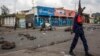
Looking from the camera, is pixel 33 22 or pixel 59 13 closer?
pixel 33 22

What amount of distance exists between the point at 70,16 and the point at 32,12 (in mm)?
13916

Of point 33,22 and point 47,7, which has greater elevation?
point 47,7

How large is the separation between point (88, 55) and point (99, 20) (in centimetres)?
7732

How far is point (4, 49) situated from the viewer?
1182 centimetres

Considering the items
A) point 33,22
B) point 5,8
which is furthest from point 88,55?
point 5,8

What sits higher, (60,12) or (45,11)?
(45,11)

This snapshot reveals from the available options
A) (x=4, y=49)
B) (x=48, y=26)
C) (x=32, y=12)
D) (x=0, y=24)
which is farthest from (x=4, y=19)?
(x=4, y=49)

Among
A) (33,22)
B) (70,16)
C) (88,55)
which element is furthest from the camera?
(70,16)

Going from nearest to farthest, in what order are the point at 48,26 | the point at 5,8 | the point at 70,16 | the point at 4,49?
the point at 4,49
the point at 48,26
the point at 70,16
the point at 5,8

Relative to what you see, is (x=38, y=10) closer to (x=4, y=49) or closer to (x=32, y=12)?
(x=32, y=12)

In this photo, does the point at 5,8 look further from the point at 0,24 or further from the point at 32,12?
the point at 32,12

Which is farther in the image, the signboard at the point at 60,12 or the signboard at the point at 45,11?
the signboard at the point at 60,12

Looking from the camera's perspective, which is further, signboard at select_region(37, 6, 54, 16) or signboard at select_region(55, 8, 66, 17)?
signboard at select_region(55, 8, 66, 17)

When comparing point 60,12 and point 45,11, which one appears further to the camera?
point 60,12
